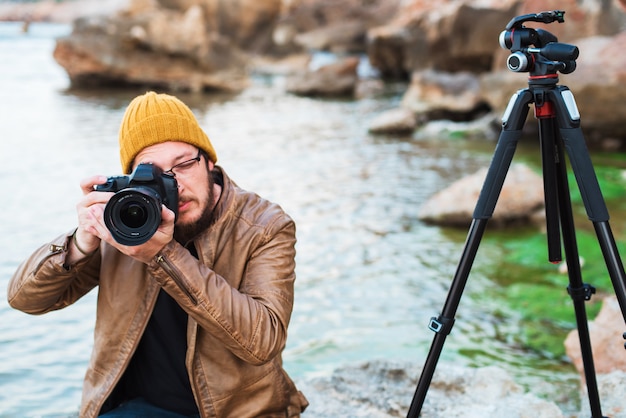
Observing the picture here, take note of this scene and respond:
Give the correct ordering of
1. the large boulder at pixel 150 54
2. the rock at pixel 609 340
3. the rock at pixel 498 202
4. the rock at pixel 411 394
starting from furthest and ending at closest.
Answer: the large boulder at pixel 150 54
the rock at pixel 498 202
the rock at pixel 609 340
the rock at pixel 411 394

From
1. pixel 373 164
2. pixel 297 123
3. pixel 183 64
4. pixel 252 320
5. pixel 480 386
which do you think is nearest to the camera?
pixel 252 320

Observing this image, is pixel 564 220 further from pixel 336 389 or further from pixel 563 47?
pixel 336 389

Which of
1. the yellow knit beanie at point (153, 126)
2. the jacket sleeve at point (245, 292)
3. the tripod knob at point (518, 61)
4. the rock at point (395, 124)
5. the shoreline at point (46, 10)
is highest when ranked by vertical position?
the shoreline at point (46, 10)

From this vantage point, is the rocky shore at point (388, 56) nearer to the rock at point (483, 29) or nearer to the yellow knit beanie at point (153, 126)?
the rock at point (483, 29)

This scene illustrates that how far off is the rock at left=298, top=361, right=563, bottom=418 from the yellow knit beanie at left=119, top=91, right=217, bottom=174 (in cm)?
113

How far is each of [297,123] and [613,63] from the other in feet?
19.0

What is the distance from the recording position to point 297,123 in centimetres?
1330

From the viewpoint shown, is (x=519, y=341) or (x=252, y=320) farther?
(x=519, y=341)

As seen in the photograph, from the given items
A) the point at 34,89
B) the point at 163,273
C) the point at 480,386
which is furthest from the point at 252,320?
the point at 34,89

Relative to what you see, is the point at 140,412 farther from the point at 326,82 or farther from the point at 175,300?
the point at 326,82

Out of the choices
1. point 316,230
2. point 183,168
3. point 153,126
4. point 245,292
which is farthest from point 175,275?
point 316,230

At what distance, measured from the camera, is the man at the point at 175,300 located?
6.70 feet

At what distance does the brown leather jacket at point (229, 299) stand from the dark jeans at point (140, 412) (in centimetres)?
9

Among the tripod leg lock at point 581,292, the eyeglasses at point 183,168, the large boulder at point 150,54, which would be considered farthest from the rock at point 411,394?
the large boulder at point 150,54
